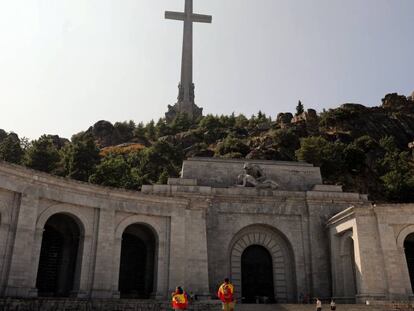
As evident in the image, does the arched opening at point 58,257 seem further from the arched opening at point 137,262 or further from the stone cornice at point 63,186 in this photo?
the arched opening at point 137,262

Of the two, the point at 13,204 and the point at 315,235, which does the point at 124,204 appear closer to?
the point at 13,204

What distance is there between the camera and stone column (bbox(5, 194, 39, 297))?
→ 63.0ft

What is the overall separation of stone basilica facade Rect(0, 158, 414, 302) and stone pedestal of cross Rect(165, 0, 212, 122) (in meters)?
57.1

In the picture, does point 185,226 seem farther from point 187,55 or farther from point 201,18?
point 187,55

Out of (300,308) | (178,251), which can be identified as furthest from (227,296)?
(178,251)

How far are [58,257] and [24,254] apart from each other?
4548 mm

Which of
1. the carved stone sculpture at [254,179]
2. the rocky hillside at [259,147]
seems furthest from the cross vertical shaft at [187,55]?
the carved stone sculpture at [254,179]

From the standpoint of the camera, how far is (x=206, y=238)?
2698 centimetres

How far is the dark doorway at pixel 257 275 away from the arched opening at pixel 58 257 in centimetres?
1119

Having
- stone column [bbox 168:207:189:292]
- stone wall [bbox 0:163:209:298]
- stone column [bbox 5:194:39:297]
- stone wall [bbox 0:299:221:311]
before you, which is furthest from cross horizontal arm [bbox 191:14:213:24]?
stone wall [bbox 0:299:221:311]

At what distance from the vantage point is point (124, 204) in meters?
24.6

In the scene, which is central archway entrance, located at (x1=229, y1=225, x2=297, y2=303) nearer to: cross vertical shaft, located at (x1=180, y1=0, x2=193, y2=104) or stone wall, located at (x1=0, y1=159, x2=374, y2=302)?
stone wall, located at (x1=0, y1=159, x2=374, y2=302)

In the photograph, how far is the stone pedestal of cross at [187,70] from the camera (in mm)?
82688

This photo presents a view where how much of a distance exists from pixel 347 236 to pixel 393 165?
34.7 meters
